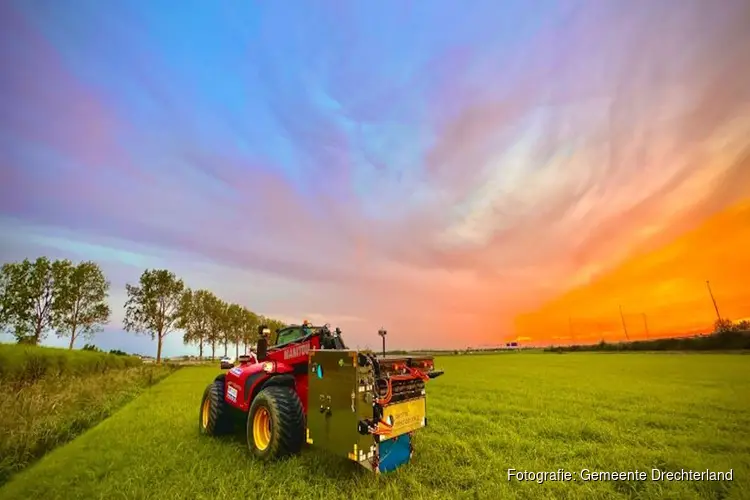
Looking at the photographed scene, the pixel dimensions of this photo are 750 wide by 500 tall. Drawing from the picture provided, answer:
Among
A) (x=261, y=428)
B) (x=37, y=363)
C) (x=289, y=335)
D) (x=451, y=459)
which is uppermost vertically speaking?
(x=289, y=335)

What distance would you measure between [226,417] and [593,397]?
1391 centimetres

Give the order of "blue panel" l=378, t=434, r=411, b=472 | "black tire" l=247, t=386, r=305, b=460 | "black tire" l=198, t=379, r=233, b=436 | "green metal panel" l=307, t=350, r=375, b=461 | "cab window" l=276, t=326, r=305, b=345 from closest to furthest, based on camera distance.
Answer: "green metal panel" l=307, t=350, r=375, b=461, "blue panel" l=378, t=434, r=411, b=472, "black tire" l=247, t=386, r=305, b=460, "black tire" l=198, t=379, r=233, b=436, "cab window" l=276, t=326, r=305, b=345

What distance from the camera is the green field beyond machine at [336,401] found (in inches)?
213

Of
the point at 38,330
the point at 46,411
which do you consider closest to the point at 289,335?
the point at 46,411

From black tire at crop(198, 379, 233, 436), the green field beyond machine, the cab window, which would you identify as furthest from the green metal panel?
black tire at crop(198, 379, 233, 436)

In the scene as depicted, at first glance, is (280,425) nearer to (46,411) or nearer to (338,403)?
(338,403)

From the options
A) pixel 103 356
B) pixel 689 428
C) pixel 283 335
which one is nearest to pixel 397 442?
pixel 283 335

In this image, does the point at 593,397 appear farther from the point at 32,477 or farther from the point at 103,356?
the point at 103,356

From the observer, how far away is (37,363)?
15711 millimetres

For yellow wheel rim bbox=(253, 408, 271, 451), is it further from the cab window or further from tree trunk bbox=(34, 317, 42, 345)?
tree trunk bbox=(34, 317, 42, 345)

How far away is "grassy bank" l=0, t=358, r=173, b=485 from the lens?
25.9 ft

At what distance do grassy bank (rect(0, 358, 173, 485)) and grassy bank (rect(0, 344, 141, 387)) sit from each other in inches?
2.9

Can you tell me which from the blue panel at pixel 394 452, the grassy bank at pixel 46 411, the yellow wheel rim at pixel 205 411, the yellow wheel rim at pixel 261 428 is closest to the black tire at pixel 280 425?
the yellow wheel rim at pixel 261 428

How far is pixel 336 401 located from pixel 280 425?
4.29ft
